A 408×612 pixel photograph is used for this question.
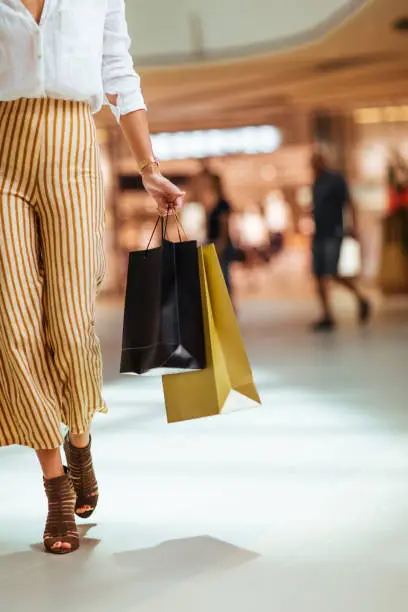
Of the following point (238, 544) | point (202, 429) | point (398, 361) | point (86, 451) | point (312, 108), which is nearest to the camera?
point (238, 544)

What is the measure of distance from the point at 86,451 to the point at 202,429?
1.26 meters

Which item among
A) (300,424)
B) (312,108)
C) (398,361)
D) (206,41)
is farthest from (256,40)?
(300,424)

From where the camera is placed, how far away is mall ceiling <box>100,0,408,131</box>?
9625 millimetres

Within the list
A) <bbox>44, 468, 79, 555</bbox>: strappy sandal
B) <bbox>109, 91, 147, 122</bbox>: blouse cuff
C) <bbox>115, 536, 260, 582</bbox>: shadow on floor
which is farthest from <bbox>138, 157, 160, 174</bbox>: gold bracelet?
<bbox>115, 536, 260, 582</bbox>: shadow on floor

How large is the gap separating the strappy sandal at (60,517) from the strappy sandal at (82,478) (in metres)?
0.11

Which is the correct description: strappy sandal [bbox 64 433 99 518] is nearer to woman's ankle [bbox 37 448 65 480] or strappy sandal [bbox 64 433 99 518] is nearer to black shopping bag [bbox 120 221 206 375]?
woman's ankle [bbox 37 448 65 480]

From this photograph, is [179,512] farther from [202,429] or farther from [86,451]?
[202,429]

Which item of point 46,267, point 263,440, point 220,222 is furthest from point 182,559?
point 220,222

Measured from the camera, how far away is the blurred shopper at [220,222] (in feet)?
26.6

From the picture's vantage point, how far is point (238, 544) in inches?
83.2

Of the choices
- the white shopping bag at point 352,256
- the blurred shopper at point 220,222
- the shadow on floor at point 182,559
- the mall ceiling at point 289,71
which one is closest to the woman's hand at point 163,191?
the shadow on floor at point 182,559

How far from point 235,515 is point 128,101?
41.8 inches

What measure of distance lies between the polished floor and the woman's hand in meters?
0.50

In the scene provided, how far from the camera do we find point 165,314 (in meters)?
2.17
